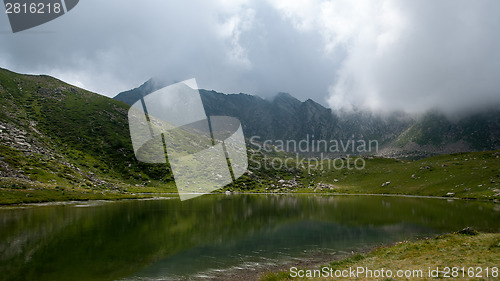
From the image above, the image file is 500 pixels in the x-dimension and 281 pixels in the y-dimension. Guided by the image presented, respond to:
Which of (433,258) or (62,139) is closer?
(433,258)

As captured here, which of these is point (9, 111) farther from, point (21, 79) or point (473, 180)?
point (473, 180)

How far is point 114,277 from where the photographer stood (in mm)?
20422

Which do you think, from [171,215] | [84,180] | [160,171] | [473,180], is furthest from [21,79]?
[473,180]

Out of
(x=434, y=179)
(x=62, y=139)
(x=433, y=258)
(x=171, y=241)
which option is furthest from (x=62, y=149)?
(x=434, y=179)

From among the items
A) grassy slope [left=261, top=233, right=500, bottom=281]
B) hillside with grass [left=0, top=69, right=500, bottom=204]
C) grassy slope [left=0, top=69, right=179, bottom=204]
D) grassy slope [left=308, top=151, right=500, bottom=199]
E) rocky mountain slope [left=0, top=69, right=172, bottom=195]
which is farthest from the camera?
grassy slope [left=308, top=151, right=500, bottom=199]

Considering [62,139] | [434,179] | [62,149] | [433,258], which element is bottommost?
[434,179]

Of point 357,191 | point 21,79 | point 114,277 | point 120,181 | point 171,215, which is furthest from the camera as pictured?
point 21,79

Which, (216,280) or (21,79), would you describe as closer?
(216,280)

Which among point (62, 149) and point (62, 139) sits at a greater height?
point (62, 139)

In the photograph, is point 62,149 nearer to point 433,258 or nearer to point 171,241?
point 171,241

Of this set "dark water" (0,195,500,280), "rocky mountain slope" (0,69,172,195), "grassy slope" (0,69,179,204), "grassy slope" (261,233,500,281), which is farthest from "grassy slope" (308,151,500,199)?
"rocky mountain slope" (0,69,172,195)

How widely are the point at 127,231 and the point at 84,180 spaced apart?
243 ft

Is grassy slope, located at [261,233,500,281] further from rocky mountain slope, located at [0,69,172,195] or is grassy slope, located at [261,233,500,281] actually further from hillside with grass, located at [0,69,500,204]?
rocky mountain slope, located at [0,69,172,195]

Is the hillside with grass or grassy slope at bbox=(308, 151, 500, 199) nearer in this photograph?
the hillside with grass
